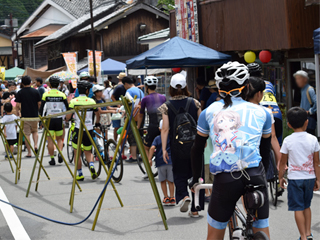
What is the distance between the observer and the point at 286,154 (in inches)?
205

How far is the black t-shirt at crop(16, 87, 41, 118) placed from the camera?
12.9 metres

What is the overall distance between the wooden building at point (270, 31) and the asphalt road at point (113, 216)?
5.32 meters

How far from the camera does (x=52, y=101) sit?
11.1 m

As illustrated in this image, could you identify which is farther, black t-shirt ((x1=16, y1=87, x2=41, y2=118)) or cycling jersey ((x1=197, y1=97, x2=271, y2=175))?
black t-shirt ((x1=16, y1=87, x2=41, y2=118))

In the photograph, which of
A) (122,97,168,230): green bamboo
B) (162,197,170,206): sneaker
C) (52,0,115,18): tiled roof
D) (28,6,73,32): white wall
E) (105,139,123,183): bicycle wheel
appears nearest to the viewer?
(122,97,168,230): green bamboo

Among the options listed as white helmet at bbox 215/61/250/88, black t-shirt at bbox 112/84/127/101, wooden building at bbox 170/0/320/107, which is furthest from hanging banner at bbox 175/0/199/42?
white helmet at bbox 215/61/250/88

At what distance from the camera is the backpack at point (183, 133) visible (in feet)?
21.2

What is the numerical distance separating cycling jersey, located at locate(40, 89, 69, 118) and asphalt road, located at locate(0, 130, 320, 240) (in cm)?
191

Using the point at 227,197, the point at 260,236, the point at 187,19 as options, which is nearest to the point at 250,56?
the point at 187,19

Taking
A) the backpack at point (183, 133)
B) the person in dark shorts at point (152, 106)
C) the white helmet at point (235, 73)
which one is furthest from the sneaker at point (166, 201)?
the white helmet at point (235, 73)

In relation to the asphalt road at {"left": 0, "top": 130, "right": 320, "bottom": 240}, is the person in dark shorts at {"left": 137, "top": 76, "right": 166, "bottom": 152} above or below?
above

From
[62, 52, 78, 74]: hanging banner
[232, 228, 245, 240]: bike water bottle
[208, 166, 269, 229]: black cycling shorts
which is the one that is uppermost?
[62, 52, 78, 74]: hanging banner

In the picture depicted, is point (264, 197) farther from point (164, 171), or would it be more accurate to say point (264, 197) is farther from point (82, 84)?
point (82, 84)

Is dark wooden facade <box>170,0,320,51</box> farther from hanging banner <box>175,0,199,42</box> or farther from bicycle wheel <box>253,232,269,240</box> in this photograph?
bicycle wheel <box>253,232,269,240</box>
